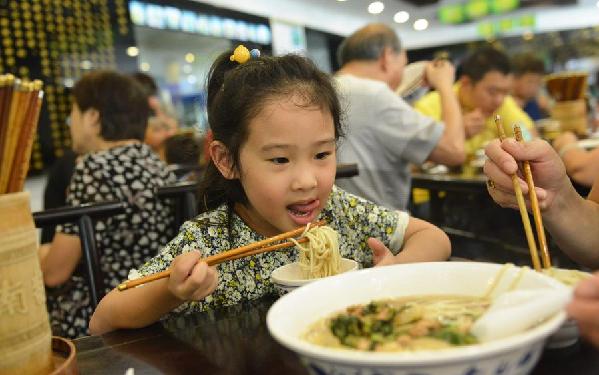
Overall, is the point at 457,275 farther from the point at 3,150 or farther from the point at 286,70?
the point at 286,70

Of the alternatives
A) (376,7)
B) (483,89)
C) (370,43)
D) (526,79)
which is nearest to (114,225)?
(370,43)

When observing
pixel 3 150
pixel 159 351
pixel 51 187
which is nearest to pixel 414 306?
pixel 159 351

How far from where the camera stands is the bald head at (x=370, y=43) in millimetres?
3590

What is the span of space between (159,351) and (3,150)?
1.48 feet

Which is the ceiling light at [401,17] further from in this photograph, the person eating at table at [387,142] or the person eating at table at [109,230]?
the person eating at table at [109,230]

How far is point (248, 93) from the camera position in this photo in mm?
1554

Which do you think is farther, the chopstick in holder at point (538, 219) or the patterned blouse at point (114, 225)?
the patterned blouse at point (114, 225)

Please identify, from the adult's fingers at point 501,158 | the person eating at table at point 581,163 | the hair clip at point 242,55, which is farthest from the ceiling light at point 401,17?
the adult's fingers at point 501,158

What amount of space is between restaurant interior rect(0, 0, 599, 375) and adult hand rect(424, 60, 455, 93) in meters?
0.02

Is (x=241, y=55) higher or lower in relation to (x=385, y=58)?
lower

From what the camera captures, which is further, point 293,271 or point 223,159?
point 223,159

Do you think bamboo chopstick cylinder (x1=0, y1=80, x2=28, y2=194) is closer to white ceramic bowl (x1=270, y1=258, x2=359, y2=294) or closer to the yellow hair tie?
white ceramic bowl (x1=270, y1=258, x2=359, y2=294)

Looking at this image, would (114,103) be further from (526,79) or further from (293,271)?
(526,79)

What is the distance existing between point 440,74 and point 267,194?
8.62 ft
